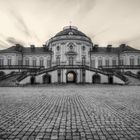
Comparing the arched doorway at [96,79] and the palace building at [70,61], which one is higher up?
the palace building at [70,61]

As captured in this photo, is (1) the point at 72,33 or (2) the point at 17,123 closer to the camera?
(2) the point at 17,123

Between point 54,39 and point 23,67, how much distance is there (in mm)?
13938

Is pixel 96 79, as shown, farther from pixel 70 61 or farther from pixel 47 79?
pixel 70 61

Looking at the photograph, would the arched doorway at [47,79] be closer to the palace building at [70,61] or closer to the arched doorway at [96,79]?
the palace building at [70,61]

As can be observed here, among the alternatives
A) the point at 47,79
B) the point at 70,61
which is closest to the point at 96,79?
the point at 47,79

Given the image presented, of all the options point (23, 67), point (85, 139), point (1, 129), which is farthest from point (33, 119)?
point (23, 67)

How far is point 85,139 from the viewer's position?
368 centimetres

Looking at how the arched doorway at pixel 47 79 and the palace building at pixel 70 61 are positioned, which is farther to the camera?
the arched doorway at pixel 47 79

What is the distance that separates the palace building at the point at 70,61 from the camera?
108 ft

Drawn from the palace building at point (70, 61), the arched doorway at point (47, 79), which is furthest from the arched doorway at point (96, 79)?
the arched doorway at point (47, 79)

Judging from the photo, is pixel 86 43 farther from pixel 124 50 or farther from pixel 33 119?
pixel 33 119

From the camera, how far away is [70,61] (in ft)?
142

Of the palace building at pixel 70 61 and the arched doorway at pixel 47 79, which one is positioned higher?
the palace building at pixel 70 61

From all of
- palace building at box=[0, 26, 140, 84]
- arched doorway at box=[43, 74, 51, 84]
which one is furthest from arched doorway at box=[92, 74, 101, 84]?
arched doorway at box=[43, 74, 51, 84]
